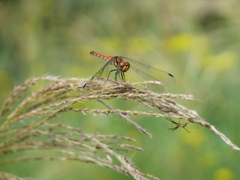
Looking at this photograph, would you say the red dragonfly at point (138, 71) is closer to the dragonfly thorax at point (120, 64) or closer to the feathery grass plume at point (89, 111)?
the dragonfly thorax at point (120, 64)

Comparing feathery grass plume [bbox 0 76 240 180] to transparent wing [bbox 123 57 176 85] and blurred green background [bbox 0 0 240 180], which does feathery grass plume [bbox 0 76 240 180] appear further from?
blurred green background [bbox 0 0 240 180]

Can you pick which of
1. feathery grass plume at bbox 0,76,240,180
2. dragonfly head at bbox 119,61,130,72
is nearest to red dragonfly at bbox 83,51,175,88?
dragonfly head at bbox 119,61,130,72

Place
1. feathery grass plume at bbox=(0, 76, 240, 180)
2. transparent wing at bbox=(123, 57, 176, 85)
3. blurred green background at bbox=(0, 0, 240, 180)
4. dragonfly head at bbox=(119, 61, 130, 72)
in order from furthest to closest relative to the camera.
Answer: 1. blurred green background at bbox=(0, 0, 240, 180)
2. transparent wing at bbox=(123, 57, 176, 85)
3. dragonfly head at bbox=(119, 61, 130, 72)
4. feathery grass plume at bbox=(0, 76, 240, 180)

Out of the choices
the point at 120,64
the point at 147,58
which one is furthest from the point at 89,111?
Result: the point at 147,58

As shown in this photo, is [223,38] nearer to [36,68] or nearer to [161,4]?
[161,4]

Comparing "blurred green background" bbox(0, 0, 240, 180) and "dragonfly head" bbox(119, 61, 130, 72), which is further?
"blurred green background" bbox(0, 0, 240, 180)

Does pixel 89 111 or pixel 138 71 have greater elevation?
pixel 138 71

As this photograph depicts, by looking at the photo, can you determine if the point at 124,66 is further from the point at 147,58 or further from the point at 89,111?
the point at 147,58
